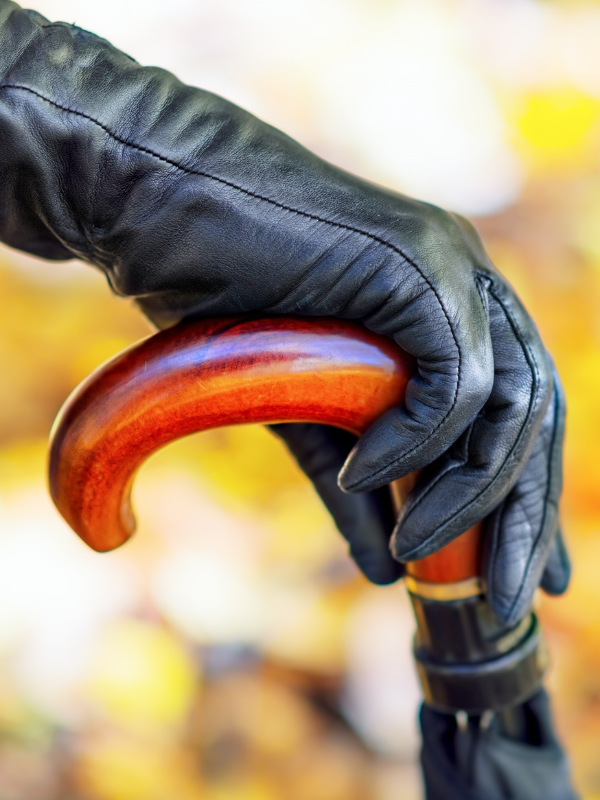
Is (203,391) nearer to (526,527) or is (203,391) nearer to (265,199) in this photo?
(265,199)

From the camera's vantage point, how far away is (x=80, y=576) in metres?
1.43

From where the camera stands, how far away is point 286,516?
4.89ft

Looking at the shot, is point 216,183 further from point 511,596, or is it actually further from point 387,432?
point 511,596

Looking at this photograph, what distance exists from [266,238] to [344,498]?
0.24 m

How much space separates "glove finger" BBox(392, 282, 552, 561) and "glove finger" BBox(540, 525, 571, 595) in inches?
6.3

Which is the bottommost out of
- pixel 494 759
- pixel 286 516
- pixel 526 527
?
pixel 286 516

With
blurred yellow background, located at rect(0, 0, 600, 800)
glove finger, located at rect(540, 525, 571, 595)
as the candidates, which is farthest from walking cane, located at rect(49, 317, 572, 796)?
blurred yellow background, located at rect(0, 0, 600, 800)

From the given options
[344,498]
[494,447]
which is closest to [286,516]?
[344,498]

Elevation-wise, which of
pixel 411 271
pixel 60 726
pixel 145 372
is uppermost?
pixel 411 271

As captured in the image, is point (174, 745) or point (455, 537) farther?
point (174, 745)

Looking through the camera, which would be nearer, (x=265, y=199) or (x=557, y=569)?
(x=265, y=199)

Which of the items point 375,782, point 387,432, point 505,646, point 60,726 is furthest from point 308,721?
point 387,432

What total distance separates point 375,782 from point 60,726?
70cm

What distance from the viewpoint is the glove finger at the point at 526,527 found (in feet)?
1.50
